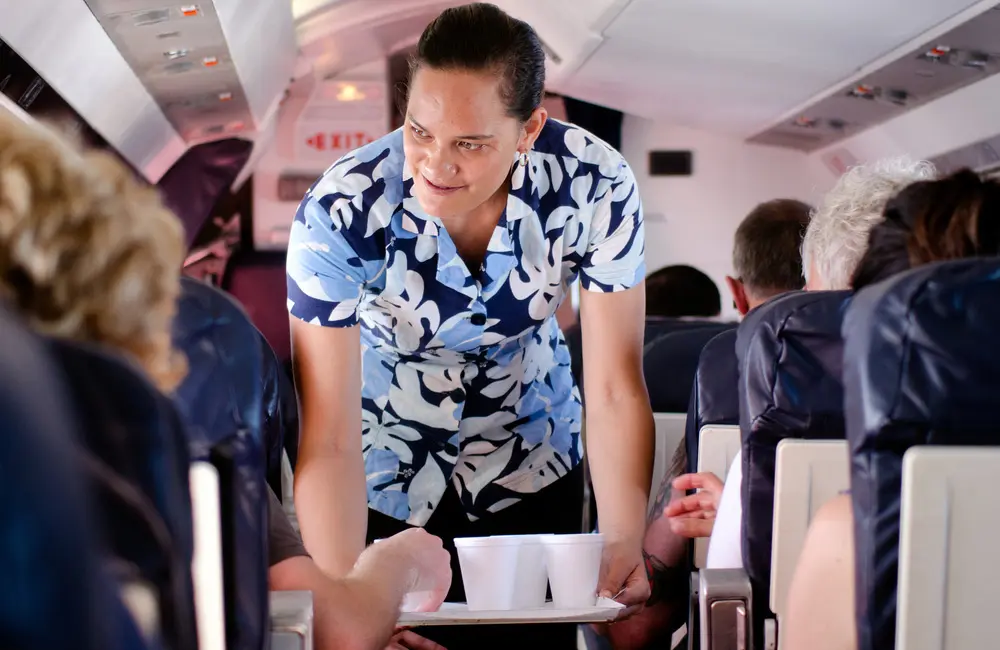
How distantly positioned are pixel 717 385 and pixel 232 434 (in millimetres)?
1502

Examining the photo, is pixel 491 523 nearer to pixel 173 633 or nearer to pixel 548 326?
pixel 548 326

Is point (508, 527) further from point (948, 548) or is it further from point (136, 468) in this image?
point (136, 468)

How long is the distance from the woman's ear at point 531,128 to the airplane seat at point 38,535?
1.90 meters

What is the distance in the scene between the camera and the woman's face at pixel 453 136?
7.55 feet

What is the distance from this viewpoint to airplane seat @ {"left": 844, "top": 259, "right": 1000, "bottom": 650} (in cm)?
132

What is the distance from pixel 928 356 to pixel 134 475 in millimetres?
896

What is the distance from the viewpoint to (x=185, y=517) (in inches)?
31.8

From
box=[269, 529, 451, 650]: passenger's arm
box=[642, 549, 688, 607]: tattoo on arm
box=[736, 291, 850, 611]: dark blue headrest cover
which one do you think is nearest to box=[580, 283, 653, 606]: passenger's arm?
box=[642, 549, 688, 607]: tattoo on arm

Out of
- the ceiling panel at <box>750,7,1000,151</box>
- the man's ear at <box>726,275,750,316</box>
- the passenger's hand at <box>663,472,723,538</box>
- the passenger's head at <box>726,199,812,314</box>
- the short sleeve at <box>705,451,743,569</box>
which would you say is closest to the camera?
the short sleeve at <box>705,451,743,569</box>

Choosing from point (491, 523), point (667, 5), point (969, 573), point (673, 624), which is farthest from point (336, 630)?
point (667, 5)

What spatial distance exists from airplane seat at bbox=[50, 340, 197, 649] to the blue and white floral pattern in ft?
4.94

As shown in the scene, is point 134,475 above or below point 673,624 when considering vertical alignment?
above

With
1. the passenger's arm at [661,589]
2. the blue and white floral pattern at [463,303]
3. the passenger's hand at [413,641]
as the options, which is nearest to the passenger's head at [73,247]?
the blue and white floral pattern at [463,303]

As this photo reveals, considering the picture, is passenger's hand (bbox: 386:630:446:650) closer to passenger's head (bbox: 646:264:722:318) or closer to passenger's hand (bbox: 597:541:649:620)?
passenger's hand (bbox: 597:541:649:620)
